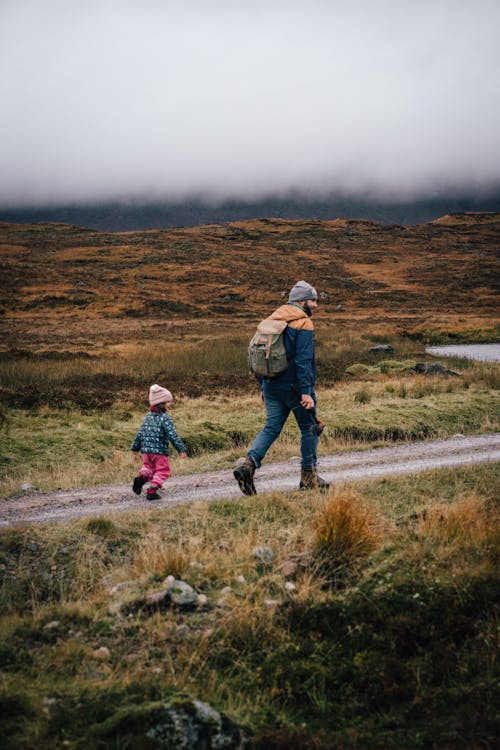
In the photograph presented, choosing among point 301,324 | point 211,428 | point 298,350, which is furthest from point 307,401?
point 211,428

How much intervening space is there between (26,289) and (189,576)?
60.1 meters

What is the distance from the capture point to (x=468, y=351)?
103 ft

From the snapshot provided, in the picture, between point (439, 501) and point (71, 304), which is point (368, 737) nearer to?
point (439, 501)

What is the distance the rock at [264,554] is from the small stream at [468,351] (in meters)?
25.0

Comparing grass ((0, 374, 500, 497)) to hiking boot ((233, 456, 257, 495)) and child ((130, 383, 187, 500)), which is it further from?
hiking boot ((233, 456, 257, 495))

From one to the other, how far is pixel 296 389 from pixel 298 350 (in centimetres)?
49

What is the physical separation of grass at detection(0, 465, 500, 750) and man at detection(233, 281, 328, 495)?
1.04m

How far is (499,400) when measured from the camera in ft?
49.1

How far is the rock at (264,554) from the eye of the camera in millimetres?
4879

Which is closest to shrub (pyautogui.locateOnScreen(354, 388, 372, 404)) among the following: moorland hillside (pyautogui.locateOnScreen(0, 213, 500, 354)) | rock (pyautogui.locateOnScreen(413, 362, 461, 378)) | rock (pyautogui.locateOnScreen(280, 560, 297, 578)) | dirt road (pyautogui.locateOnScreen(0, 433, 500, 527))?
dirt road (pyautogui.locateOnScreen(0, 433, 500, 527))

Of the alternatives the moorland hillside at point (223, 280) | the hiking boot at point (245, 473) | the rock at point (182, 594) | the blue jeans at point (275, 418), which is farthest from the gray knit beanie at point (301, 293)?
the moorland hillside at point (223, 280)

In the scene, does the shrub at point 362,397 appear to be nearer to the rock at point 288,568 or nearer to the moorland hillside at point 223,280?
the rock at point 288,568

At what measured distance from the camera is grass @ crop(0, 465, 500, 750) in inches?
124

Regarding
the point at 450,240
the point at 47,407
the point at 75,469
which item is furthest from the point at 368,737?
the point at 450,240
